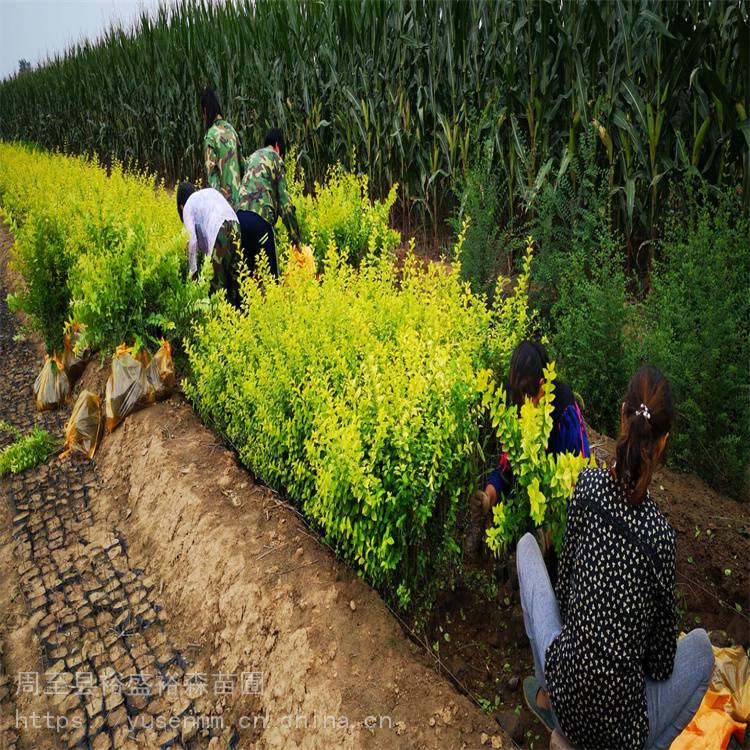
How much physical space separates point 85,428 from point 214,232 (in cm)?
174

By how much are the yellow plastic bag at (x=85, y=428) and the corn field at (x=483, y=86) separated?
390 centimetres

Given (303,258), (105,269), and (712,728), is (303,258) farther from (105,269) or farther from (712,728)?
(712,728)

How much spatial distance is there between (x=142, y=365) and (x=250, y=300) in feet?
4.37

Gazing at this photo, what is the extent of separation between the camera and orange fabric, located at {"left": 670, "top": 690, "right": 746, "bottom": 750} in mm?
2086

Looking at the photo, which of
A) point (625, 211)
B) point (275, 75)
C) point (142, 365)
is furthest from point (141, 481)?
point (275, 75)

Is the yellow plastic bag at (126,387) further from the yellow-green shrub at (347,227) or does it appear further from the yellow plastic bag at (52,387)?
the yellow-green shrub at (347,227)

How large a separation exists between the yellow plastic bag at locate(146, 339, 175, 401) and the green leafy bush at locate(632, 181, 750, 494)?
3.19 metres

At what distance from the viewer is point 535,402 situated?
2475 millimetres

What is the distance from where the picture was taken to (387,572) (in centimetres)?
250

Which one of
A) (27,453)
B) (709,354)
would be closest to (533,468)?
(709,354)

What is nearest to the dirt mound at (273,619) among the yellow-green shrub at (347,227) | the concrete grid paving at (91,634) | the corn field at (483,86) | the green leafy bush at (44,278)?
the concrete grid paving at (91,634)

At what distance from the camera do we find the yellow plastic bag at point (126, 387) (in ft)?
15.1

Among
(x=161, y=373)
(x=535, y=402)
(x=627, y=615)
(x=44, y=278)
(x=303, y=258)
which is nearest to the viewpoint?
(x=627, y=615)

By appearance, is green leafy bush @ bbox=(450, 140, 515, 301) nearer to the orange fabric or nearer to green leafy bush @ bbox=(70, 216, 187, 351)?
green leafy bush @ bbox=(70, 216, 187, 351)
